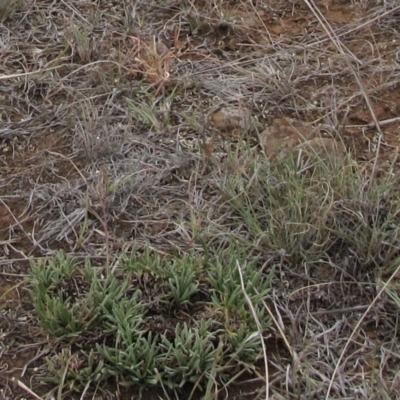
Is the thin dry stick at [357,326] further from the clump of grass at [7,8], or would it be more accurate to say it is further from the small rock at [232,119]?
the clump of grass at [7,8]

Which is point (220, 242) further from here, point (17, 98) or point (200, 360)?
point (17, 98)

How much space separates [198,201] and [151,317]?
15.7 inches

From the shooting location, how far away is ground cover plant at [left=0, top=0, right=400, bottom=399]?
181 cm


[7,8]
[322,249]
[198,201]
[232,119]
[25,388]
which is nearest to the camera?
[25,388]

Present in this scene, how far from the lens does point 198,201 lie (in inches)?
85.2

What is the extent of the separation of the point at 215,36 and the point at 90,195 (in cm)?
82

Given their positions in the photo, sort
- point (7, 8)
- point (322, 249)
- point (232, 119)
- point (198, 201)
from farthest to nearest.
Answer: point (7, 8)
point (232, 119)
point (198, 201)
point (322, 249)

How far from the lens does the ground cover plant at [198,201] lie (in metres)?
1.81

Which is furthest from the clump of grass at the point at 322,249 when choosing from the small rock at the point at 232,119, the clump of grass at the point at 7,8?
the clump of grass at the point at 7,8

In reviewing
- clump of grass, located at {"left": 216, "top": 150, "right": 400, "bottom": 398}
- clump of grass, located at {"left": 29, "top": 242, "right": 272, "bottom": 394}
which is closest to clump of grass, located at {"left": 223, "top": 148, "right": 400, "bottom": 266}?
clump of grass, located at {"left": 216, "top": 150, "right": 400, "bottom": 398}

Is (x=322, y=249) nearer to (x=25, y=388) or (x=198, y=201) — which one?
(x=198, y=201)

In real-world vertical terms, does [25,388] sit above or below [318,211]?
below

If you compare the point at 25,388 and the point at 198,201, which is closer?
the point at 25,388

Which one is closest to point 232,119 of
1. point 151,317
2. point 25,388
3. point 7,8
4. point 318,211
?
point 318,211
